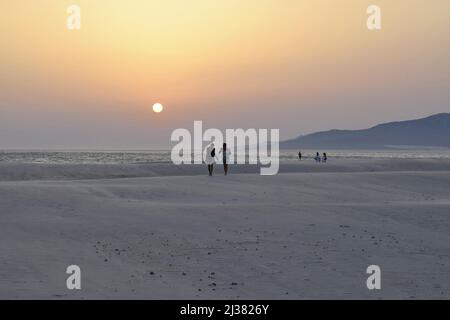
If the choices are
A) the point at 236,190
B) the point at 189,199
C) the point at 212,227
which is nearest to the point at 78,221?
the point at 212,227

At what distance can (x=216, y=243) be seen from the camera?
15.8 metres

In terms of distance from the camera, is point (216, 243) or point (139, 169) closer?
point (216, 243)

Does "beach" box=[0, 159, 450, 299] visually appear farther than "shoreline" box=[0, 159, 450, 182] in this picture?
No

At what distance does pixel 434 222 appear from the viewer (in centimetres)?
1933

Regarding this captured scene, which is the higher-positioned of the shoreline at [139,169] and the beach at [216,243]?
the shoreline at [139,169]

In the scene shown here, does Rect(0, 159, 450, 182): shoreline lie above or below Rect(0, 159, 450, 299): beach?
above

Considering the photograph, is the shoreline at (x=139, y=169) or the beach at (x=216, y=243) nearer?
the beach at (x=216, y=243)

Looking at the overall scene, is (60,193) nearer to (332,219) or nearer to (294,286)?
(332,219)

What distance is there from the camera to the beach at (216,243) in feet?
38.6

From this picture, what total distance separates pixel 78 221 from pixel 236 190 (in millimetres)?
10498

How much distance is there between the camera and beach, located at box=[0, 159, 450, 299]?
38.6 ft

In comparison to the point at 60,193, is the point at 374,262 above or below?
below

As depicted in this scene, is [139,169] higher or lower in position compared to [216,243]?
higher

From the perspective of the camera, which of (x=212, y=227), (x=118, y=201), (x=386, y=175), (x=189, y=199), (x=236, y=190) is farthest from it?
(x=386, y=175)
